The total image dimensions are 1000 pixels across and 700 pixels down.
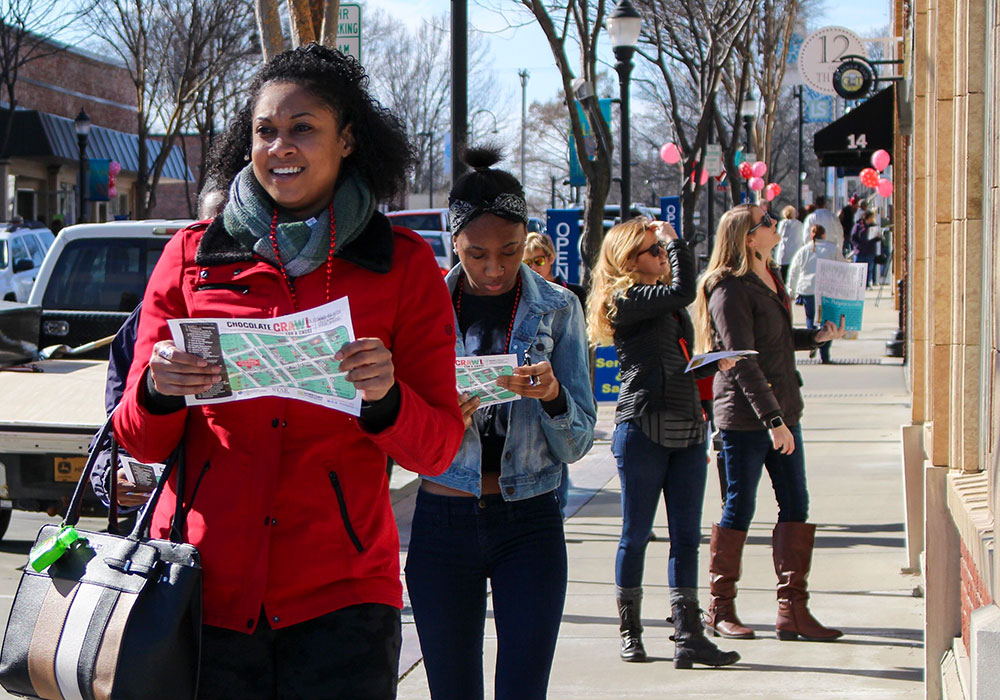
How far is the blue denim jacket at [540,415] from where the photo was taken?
3.98 m

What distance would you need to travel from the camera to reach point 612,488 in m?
10.4

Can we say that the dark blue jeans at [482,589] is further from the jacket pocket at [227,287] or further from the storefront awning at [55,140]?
the storefront awning at [55,140]

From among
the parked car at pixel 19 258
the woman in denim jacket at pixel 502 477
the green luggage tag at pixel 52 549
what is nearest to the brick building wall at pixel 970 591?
the woman in denim jacket at pixel 502 477

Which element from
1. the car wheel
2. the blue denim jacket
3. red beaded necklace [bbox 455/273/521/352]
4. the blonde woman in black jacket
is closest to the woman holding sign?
the blonde woman in black jacket

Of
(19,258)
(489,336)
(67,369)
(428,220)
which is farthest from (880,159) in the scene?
(489,336)

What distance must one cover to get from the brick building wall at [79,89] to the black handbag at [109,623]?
132 feet

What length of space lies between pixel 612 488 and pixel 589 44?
25.2 feet

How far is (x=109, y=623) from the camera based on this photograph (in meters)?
2.59

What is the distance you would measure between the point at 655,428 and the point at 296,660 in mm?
3327

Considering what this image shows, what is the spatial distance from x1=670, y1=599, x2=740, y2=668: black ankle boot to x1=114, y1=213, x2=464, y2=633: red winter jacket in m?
3.25

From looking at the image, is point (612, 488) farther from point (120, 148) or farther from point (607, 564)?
point (120, 148)

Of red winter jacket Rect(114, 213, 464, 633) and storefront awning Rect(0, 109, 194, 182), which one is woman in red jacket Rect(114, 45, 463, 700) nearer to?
red winter jacket Rect(114, 213, 464, 633)

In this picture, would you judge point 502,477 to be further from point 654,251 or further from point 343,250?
point 654,251

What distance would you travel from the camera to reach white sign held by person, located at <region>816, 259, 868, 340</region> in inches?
287
